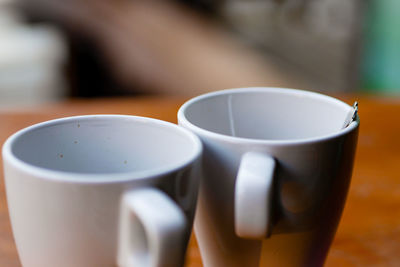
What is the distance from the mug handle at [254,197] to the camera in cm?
29

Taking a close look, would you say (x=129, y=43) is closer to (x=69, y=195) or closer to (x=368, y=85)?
(x=368, y=85)

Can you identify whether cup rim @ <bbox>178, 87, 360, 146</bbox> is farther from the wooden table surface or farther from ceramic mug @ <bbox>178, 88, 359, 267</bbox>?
the wooden table surface

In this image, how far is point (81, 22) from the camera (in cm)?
193

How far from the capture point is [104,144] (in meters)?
0.36

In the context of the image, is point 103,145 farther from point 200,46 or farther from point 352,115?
point 200,46

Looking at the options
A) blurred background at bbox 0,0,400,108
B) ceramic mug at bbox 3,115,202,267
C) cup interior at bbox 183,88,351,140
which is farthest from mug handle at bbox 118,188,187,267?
blurred background at bbox 0,0,400,108

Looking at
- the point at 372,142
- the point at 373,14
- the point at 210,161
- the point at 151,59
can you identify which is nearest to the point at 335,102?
the point at 210,161

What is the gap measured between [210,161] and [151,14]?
1.54 metres

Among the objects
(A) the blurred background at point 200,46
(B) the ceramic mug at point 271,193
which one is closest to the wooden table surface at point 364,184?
(B) the ceramic mug at point 271,193

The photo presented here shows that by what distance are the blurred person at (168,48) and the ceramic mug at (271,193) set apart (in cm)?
134

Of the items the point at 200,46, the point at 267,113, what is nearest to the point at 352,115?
the point at 267,113

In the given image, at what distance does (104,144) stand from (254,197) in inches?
4.8

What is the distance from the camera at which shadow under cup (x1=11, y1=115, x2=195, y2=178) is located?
1.11 ft

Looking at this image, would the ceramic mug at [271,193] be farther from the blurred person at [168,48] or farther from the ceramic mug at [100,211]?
the blurred person at [168,48]
